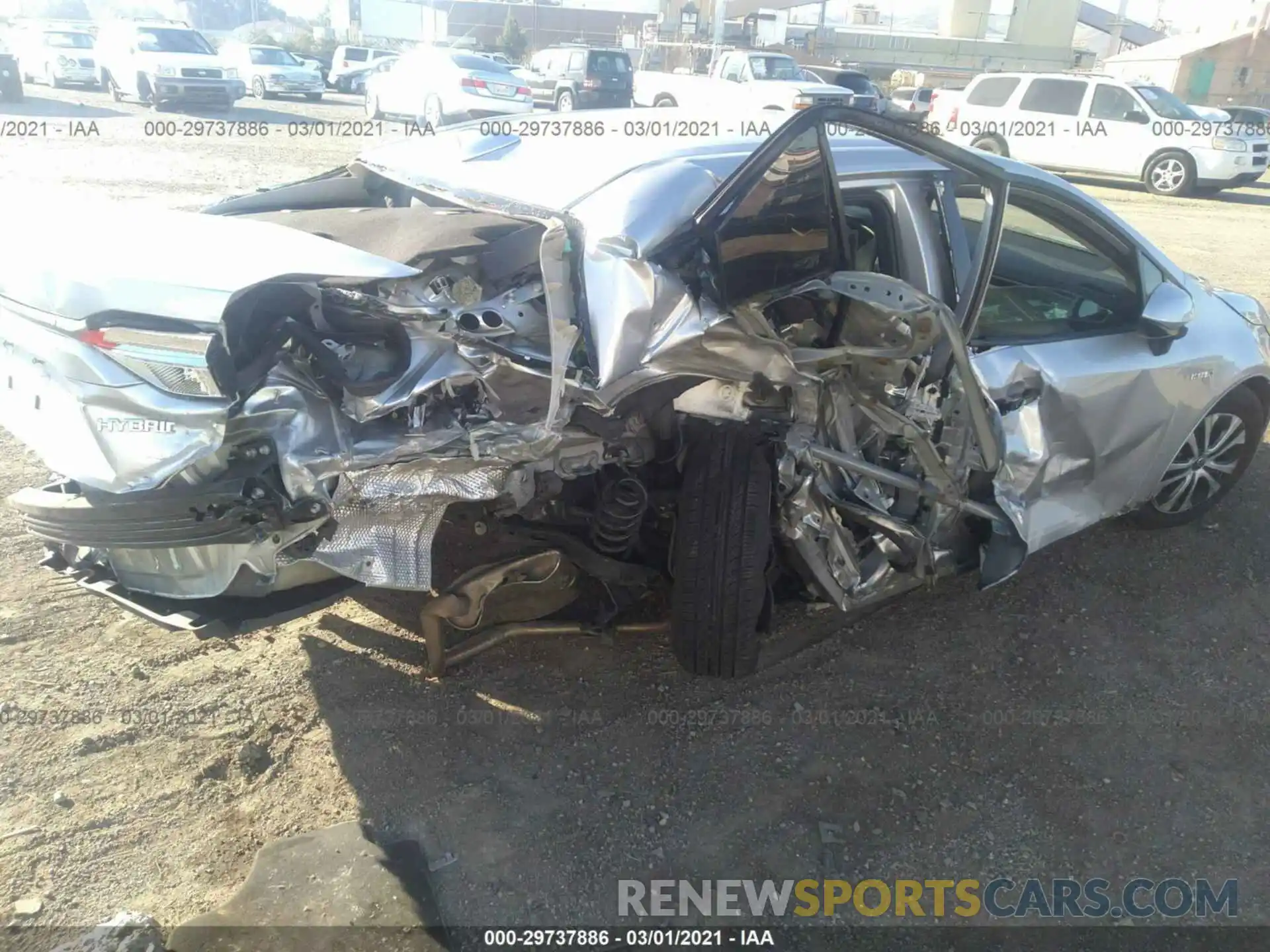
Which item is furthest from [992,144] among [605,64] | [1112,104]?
[605,64]

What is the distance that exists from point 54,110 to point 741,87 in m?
13.8

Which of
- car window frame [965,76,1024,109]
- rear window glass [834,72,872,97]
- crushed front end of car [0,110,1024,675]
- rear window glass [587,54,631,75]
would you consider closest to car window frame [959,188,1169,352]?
crushed front end of car [0,110,1024,675]

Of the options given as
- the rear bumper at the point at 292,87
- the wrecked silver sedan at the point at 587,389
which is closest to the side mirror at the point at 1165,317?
the wrecked silver sedan at the point at 587,389

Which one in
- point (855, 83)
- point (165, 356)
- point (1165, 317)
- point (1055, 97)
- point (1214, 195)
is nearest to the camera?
point (165, 356)

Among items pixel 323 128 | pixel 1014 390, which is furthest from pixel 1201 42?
pixel 1014 390

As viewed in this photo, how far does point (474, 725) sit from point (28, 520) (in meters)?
1.37

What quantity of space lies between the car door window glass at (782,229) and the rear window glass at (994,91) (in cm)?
1579

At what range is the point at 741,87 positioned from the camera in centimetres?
1770

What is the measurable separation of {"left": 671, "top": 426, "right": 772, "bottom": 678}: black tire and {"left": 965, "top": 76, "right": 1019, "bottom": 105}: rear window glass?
1601cm

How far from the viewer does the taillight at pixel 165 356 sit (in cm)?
217

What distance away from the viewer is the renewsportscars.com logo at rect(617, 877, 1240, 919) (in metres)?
2.40

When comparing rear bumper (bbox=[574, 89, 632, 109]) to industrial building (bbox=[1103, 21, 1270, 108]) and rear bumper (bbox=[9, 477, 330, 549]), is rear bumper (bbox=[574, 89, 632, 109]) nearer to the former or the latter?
rear bumper (bbox=[9, 477, 330, 549])

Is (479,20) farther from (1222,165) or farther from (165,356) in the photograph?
(165,356)

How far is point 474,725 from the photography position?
9.55 feet
